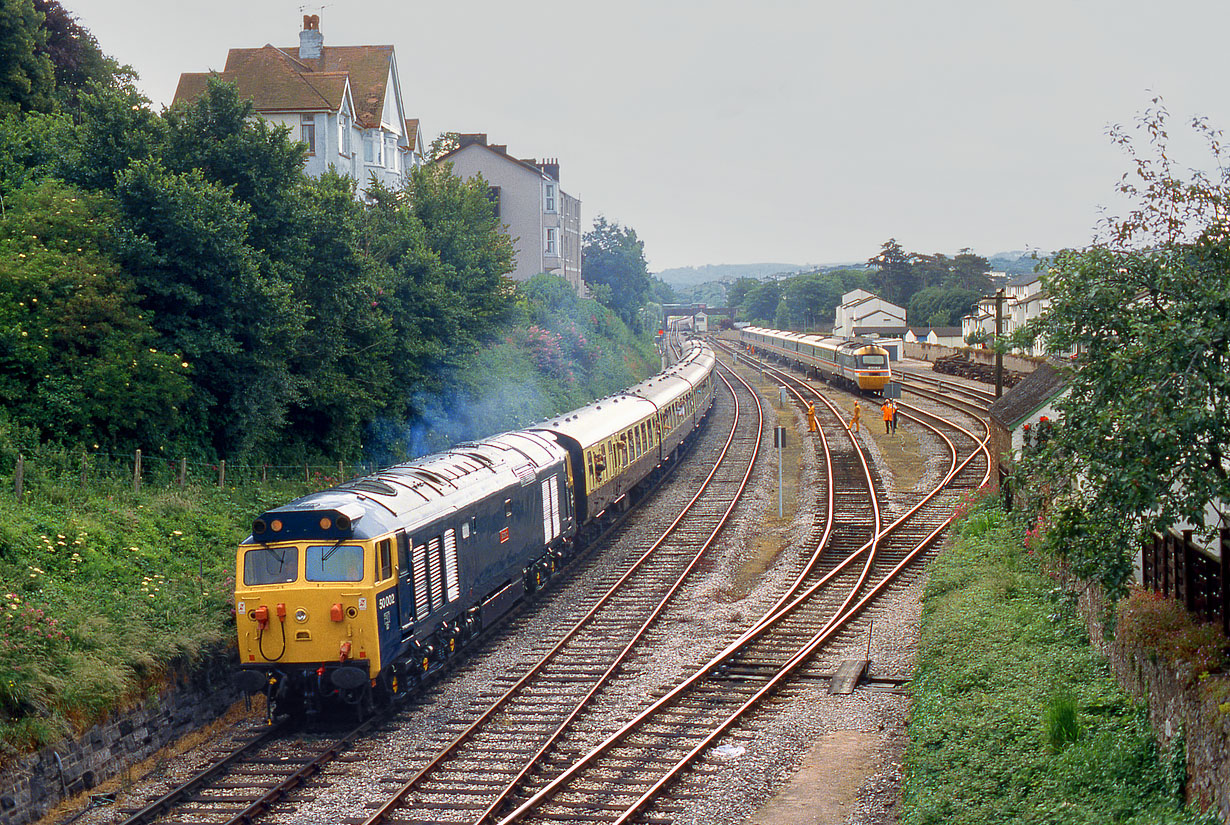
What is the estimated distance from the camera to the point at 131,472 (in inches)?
758

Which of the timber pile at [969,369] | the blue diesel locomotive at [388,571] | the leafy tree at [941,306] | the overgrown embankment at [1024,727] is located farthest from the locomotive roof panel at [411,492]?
the leafy tree at [941,306]

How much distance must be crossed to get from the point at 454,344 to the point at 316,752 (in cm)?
1893

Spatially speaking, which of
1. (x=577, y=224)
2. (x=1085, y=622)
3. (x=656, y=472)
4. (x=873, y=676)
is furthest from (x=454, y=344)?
(x=577, y=224)

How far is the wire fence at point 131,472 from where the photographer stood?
16734 millimetres

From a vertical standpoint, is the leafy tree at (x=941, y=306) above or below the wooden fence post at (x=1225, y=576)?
above

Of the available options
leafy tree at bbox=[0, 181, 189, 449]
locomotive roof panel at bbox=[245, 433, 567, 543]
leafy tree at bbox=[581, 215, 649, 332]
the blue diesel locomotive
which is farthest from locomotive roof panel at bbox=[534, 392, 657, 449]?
leafy tree at bbox=[581, 215, 649, 332]

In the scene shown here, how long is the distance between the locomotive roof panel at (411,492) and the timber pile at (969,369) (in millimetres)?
38091

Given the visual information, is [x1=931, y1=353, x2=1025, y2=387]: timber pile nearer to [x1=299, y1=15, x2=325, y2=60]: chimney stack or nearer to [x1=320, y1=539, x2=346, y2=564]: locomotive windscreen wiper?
[x1=299, y1=15, x2=325, y2=60]: chimney stack

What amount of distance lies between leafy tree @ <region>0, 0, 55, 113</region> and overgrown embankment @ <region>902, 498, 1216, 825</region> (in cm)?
2704

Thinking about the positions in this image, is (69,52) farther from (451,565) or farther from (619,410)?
(451,565)

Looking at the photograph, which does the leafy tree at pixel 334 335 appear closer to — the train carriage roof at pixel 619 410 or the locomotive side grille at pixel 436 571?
the train carriage roof at pixel 619 410

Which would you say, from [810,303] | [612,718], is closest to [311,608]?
[612,718]

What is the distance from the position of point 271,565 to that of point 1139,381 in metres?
10.2

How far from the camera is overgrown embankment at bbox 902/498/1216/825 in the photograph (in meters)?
10.0
